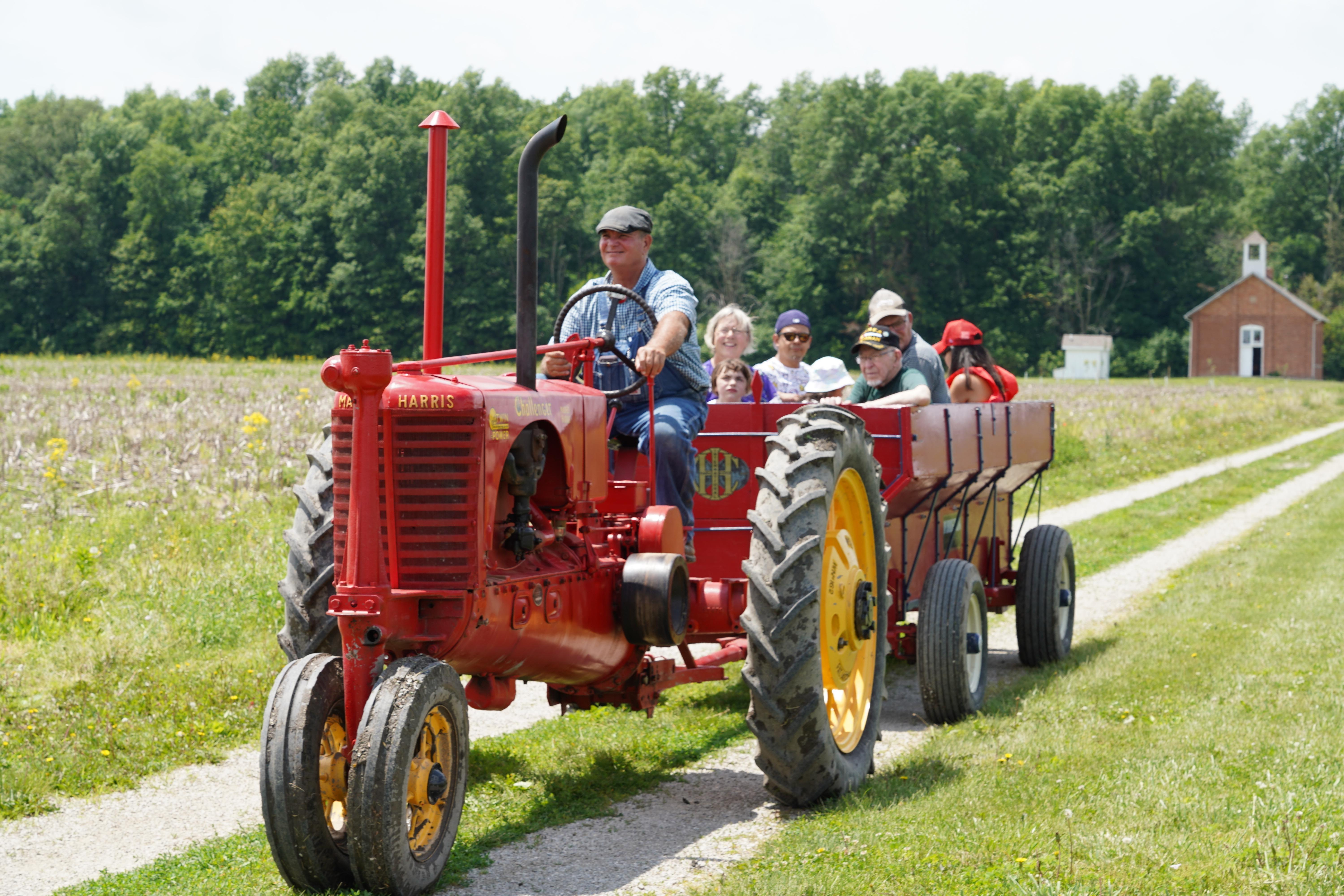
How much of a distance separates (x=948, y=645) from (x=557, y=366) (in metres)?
2.53

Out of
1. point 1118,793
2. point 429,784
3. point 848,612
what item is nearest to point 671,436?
point 848,612

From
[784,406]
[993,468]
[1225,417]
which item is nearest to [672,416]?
[784,406]

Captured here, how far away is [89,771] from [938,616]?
390cm

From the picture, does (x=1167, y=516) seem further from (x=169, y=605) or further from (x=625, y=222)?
(x=625, y=222)

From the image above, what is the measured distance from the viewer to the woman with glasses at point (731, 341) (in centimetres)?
805

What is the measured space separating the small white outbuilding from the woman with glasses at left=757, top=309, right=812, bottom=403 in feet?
219

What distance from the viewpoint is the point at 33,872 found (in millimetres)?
4605

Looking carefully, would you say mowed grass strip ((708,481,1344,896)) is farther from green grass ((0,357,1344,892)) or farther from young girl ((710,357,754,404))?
young girl ((710,357,754,404))

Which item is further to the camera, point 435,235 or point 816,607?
point 816,607

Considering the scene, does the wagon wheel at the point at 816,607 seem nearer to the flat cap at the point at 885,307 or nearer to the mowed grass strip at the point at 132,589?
the flat cap at the point at 885,307

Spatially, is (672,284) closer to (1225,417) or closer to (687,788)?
(687,788)

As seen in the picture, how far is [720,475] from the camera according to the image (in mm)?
6703

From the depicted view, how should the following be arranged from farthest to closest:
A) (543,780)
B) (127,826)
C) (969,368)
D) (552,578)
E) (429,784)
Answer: (969,368) < (543,780) < (127,826) < (552,578) < (429,784)

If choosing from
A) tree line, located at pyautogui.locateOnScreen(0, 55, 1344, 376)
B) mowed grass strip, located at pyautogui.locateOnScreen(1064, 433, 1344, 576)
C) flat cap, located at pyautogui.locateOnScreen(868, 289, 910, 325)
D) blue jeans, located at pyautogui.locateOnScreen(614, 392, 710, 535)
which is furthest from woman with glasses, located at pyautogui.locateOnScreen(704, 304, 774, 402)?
tree line, located at pyautogui.locateOnScreen(0, 55, 1344, 376)
